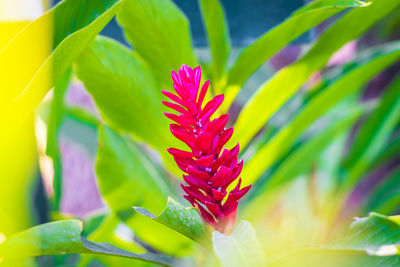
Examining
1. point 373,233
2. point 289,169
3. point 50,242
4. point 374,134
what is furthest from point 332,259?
point 374,134

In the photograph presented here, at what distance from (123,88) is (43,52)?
4.4 inches

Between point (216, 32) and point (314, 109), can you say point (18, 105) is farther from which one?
point (314, 109)

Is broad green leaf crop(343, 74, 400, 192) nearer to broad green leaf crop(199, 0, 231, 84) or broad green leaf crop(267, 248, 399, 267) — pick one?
broad green leaf crop(199, 0, 231, 84)

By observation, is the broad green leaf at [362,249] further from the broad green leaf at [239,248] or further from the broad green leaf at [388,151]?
the broad green leaf at [388,151]

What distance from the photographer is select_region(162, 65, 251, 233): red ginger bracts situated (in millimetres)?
297

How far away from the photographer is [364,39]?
1.00 m

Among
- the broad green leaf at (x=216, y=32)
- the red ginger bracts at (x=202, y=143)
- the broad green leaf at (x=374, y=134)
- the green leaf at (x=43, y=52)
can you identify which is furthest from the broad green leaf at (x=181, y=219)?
the broad green leaf at (x=374, y=134)

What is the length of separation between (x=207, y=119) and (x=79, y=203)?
99cm

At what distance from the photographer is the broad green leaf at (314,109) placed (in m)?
0.53

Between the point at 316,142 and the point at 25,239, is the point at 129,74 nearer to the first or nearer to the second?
the point at 25,239

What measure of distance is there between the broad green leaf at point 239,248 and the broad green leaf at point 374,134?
57 centimetres

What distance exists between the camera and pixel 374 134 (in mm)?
808

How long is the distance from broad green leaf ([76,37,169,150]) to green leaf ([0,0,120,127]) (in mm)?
76

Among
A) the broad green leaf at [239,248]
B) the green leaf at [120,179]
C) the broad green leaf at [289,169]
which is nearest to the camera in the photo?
the broad green leaf at [239,248]
